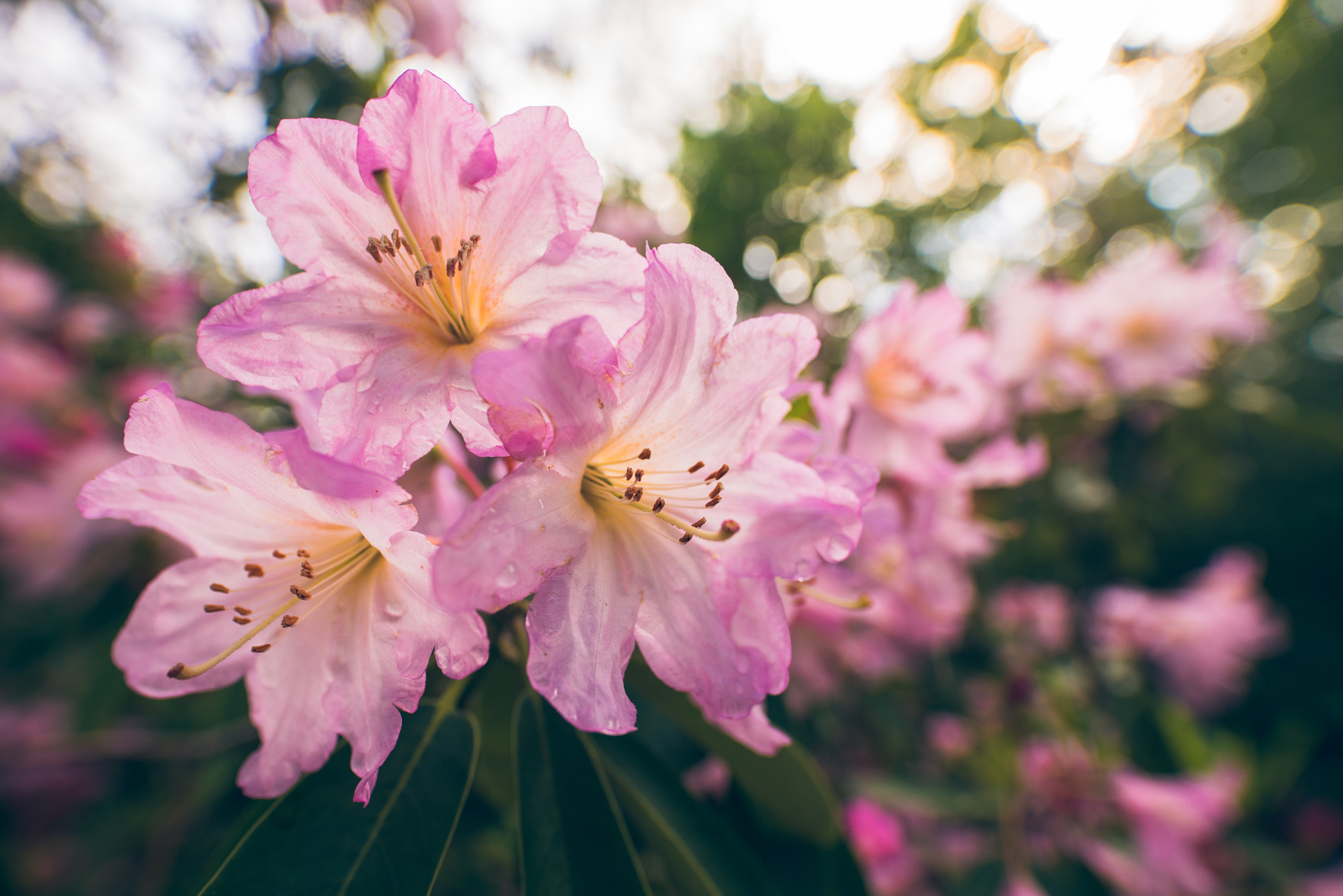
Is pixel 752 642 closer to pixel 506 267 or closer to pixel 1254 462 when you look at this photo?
pixel 506 267

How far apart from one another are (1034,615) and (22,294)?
5411mm

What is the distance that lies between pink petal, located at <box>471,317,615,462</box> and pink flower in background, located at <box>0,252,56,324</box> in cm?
402

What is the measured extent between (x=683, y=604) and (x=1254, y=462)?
1063 cm

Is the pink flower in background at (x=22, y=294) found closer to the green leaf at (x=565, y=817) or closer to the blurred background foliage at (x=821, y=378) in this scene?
the blurred background foliage at (x=821, y=378)

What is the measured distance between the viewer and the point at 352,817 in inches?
28.1

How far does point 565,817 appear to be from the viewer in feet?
2.68

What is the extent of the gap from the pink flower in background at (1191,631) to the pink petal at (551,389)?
369 centimetres

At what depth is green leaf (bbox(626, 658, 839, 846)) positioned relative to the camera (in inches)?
38.4

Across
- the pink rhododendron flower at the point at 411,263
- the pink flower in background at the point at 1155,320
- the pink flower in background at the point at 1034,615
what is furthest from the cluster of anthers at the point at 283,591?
the pink flower in background at the point at 1034,615

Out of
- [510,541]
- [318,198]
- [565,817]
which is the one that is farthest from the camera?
[565,817]

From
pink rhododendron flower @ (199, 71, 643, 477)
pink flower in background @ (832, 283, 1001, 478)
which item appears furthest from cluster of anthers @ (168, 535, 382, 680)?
pink flower in background @ (832, 283, 1001, 478)

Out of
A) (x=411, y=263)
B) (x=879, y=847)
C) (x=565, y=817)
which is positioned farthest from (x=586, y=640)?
(x=879, y=847)

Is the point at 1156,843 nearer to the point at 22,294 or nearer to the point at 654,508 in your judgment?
the point at 654,508

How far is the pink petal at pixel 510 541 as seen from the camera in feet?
1.77
